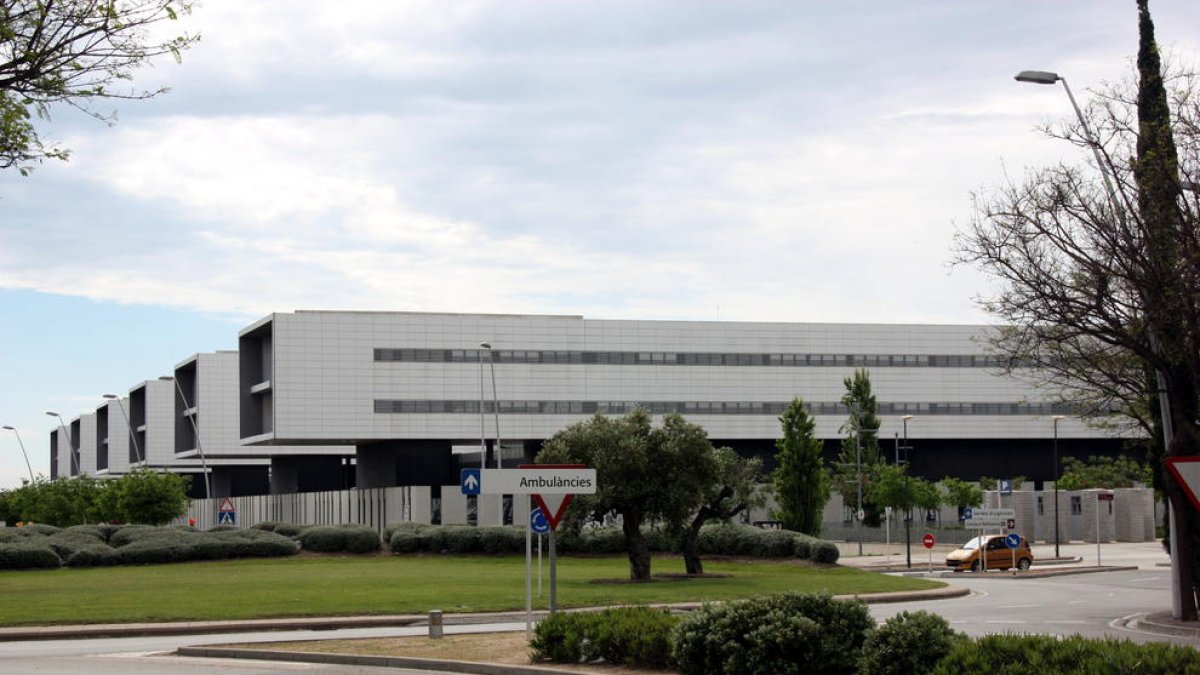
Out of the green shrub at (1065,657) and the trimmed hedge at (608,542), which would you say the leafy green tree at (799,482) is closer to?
the trimmed hedge at (608,542)

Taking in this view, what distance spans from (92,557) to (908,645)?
43.6 metres

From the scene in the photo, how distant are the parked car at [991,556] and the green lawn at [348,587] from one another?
11216 mm

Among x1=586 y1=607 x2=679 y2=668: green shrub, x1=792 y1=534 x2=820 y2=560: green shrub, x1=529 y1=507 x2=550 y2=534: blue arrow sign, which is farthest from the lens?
x1=792 y1=534 x2=820 y2=560: green shrub

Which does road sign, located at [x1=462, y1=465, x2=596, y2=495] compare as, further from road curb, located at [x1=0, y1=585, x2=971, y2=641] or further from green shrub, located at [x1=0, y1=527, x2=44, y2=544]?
green shrub, located at [x1=0, y1=527, x2=44, y2=544]

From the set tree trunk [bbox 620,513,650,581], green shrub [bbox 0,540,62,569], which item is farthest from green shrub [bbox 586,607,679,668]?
green shrub [bbox 0,540,62,569]

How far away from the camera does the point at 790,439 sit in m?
63.4

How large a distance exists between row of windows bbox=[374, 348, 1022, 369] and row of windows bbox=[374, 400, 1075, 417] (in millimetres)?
2651

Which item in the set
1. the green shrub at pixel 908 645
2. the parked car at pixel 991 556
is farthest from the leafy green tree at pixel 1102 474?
the green shrub at pixel 908 645

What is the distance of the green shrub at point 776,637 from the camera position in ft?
49.5

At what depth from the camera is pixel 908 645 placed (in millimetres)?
14102

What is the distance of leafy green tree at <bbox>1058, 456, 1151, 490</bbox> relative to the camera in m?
98.9

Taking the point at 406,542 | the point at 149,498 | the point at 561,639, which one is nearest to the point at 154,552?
the point at 406,542

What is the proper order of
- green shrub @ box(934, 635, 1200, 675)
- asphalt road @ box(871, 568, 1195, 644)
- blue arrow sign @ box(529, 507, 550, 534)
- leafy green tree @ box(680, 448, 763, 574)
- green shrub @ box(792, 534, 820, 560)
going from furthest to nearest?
green shrub @ box(792, 534, 820, 560)
leafy green tree @ box(680, 448, 763, 574)
asphalt road @ box(871, 568, 1195, 644)
blue arrow sign @ box(529, 507, 550, 534)
green shrub @ box(934, 635, 1200, 675)

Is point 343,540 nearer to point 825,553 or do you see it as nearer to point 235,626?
point 825,553
